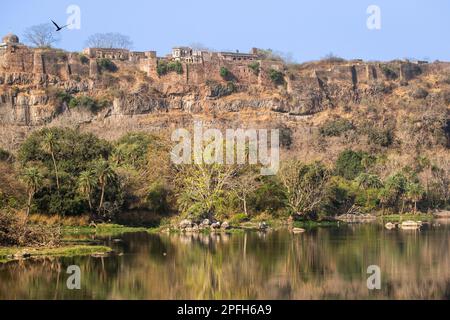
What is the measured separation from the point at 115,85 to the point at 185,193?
139 ft

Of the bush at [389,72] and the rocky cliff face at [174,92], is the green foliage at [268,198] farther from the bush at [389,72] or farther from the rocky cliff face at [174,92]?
the bush at [389,72]

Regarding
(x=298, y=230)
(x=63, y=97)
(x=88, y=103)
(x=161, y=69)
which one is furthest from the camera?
(x=161, y=69)

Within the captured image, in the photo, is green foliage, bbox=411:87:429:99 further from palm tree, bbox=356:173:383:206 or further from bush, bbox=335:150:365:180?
palm tree, bbox=356:173:383:206

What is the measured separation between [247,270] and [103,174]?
802 inches

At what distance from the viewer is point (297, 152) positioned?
81.2 m

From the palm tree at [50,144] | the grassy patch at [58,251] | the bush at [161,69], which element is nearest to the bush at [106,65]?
the bush at [161,69]

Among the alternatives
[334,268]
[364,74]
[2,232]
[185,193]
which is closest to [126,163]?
[185,193]

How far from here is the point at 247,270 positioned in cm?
3528

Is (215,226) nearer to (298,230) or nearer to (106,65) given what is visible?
(298,230)

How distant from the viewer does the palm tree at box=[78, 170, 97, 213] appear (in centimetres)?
5281

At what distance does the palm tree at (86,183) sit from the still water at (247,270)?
5777 mm

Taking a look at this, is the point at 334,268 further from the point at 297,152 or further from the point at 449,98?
the point at 449,98

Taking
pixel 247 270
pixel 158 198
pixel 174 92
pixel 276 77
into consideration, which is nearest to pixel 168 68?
A: pixel 174 92

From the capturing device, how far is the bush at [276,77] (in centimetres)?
10469
